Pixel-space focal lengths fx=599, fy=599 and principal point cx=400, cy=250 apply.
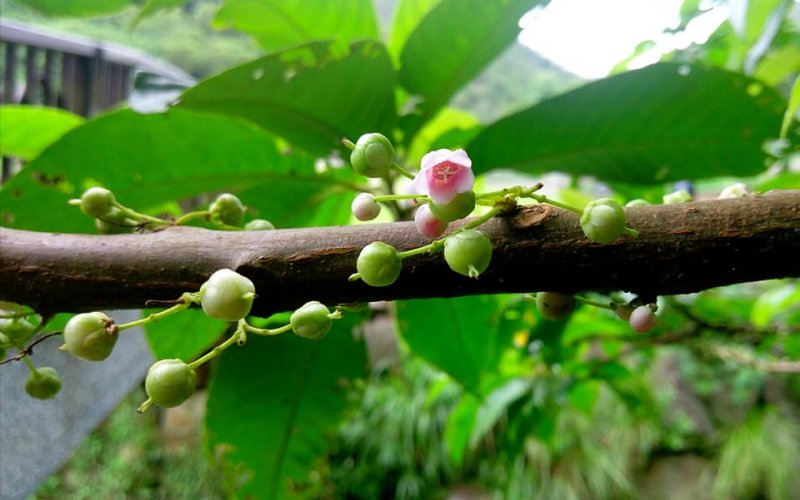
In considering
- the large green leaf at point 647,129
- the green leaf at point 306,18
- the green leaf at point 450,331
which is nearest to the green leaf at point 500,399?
the green leaf at point 450,331

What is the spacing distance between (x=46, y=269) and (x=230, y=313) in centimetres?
14

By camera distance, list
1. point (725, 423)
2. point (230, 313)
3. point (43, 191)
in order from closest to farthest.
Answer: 1. point (230, 313)
2. point (43, 191)
3. point (725, 423)

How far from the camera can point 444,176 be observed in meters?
0.24

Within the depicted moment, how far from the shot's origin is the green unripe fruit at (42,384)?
0.36 m

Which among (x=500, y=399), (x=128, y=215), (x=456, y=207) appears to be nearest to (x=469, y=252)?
(x=456, y=207)

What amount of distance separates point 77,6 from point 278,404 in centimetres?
47

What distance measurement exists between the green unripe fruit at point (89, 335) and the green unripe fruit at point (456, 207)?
163 mm

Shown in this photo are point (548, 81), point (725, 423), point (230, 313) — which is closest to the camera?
point (230, 313)

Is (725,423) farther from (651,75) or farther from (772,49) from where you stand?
(651,75)

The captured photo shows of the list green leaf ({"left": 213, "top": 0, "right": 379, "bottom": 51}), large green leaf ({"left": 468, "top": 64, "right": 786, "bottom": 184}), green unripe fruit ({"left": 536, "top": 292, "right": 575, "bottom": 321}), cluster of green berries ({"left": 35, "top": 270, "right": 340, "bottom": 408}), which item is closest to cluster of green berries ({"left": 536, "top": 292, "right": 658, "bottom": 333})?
green unripe fruit ({"left": 536, "top": 292, "right": 575, "bottom": 321})

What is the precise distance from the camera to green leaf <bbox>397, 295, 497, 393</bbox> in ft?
2.14

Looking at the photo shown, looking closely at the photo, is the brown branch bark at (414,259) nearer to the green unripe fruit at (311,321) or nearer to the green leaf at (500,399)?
the green unripe fruit at (311,321)

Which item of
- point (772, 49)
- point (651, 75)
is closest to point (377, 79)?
point (651, 75)

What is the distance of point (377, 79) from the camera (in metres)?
0.54
